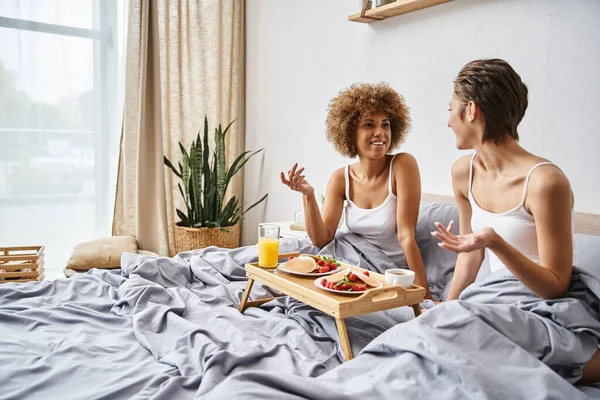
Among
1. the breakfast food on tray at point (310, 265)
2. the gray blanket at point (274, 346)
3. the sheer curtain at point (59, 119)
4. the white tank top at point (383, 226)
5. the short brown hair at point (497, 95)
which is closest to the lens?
the gray blanket at point (274, 346)

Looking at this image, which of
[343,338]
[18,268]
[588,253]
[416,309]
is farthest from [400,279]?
[18,268]

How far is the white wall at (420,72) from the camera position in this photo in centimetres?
208

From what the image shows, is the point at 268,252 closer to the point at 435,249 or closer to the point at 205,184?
the point at 435,249

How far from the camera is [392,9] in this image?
2.71 meters

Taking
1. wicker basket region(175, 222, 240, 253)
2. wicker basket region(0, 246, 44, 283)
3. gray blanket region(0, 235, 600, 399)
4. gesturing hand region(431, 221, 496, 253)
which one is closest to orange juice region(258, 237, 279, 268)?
gray blanket region(0, 235, 600, 399)

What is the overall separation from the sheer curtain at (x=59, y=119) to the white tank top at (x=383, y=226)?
2552mm

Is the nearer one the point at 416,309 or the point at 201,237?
the point at 416,309

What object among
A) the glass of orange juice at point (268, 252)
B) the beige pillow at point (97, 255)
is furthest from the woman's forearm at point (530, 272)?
the beige pillow at point (97, 255)

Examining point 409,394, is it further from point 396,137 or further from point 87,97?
point 87,97

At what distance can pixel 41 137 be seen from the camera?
12.8 ft

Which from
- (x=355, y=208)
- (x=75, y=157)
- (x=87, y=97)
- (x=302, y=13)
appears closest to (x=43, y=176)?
(x=75, y=157)

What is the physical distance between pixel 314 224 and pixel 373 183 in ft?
1.00

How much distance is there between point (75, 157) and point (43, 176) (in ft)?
0.85

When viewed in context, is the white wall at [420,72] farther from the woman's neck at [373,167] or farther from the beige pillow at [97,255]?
the beige pillow at [97,255]
